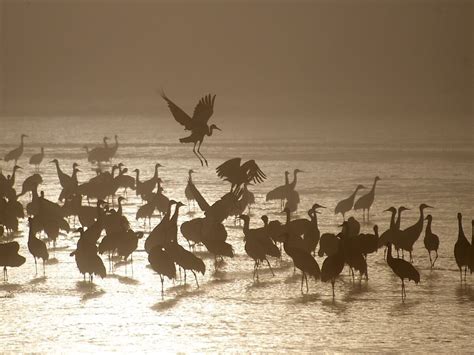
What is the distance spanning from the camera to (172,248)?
424 inches

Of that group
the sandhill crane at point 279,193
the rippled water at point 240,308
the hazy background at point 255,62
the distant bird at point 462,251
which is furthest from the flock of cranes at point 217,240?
the hazy background at point 255,62

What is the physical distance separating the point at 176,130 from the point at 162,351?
2714cm

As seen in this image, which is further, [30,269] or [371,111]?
[371,111]

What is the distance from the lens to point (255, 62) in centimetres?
8094

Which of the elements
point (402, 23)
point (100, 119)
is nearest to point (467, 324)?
point (100, 119)

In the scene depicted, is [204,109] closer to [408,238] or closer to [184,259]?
[184,259]

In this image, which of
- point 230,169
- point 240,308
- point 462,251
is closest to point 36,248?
point 240,308

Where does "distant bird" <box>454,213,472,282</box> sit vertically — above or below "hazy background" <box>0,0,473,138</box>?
below

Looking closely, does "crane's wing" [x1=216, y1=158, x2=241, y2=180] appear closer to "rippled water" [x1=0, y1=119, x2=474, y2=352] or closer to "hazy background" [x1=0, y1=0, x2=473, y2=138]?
"rippled water" [x1=0, y1=119, x2=474, y2=352]

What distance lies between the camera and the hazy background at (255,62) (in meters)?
48.5

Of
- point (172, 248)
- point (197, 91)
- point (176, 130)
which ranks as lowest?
point (172, 248)

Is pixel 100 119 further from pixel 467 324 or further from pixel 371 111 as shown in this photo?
pixel 467 324

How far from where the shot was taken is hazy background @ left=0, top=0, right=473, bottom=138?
4850cm

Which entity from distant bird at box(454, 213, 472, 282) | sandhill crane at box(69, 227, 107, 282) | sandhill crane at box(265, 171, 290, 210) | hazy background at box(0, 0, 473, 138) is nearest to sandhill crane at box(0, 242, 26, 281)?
sandhill crane at box(69, 227, 107, 282)
